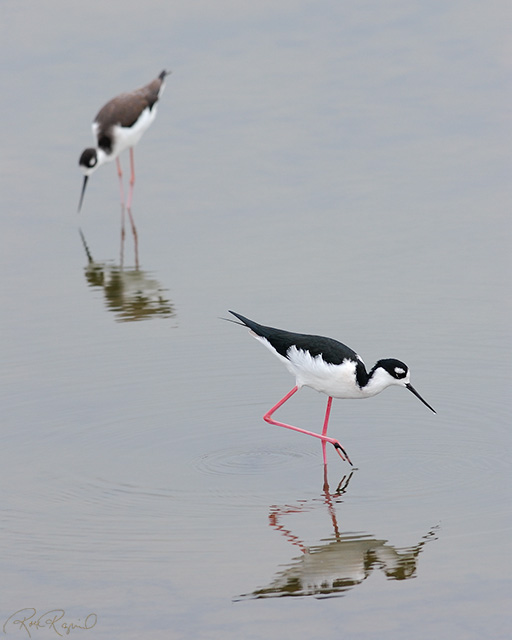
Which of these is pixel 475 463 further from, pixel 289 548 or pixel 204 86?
pixel 204 86

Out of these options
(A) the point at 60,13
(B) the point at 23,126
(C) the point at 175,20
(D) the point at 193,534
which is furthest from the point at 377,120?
(D) the point at 193,534

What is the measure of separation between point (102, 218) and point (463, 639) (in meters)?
9.64

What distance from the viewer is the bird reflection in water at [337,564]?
19.9 ft

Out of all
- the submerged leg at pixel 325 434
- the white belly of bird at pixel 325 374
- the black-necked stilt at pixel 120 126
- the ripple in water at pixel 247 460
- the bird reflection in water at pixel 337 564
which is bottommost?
the bird reflection in water at pixel 337 564

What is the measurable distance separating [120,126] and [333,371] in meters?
8.51

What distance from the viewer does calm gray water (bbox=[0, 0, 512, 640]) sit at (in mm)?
6164

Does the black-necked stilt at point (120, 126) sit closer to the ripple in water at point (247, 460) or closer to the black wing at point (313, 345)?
the black wing at point (313, 345)

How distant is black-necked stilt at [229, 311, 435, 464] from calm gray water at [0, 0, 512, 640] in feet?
0.97

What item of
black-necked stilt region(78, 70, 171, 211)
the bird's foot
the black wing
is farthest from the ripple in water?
black-necked stilt region(78, 70, 171, 211)

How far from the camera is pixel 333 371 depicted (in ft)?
26.0

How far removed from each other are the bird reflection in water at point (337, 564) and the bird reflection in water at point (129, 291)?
14.4ft

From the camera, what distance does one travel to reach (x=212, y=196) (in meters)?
14.5

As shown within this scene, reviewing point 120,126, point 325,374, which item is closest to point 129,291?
point 325,374

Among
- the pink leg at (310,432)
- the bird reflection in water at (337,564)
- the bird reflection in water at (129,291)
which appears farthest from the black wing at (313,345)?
the bird reflection in water at (129,291)
